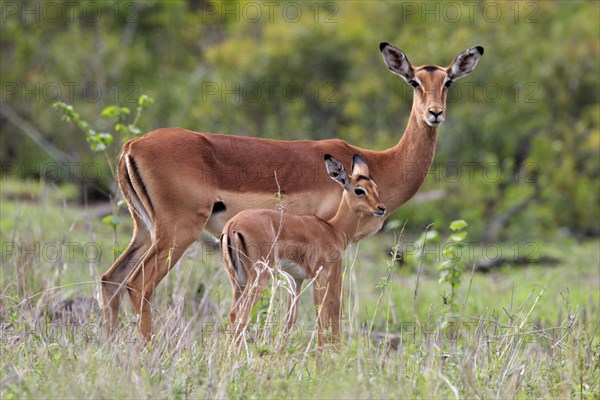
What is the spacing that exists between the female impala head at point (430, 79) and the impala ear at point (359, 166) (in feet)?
1.84

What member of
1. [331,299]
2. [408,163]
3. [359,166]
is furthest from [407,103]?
[331,299]

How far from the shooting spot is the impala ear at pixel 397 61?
24.3ft

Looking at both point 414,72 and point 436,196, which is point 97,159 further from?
point 414,72

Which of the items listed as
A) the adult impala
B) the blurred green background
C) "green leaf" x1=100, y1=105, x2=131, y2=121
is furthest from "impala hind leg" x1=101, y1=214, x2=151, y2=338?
the blurred green background

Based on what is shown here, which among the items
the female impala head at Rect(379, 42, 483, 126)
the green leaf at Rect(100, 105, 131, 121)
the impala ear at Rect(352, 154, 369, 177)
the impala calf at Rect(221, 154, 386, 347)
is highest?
the female impala head at Rect(379, 42, 483, 126)

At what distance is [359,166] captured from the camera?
6.71 m

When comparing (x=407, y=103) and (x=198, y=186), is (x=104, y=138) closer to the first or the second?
(x=198, y=186)

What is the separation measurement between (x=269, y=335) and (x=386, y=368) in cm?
68

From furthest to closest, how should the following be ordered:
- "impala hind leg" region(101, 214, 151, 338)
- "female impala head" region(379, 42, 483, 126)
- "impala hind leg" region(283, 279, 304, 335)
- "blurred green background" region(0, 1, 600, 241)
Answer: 1. "blurred green background" region(0, 1, 600, 241)
2. "female impala head" region(379, 42, 483, 126)
3. "impala hind leg" region(101, 214, 151, 338)
4. "impala hind leg" region(283, 279, 304, 335)

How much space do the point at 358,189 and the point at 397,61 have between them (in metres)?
1.48

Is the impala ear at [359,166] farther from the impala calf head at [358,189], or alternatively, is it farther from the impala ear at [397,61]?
the impala ear at [397,61]

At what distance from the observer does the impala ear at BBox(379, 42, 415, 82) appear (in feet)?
24.3

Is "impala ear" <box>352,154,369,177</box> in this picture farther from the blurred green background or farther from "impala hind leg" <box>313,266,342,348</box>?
the blurred green background

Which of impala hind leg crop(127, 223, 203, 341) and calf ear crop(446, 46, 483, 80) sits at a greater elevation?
calf ear crop(446, 46, 483, 80)
